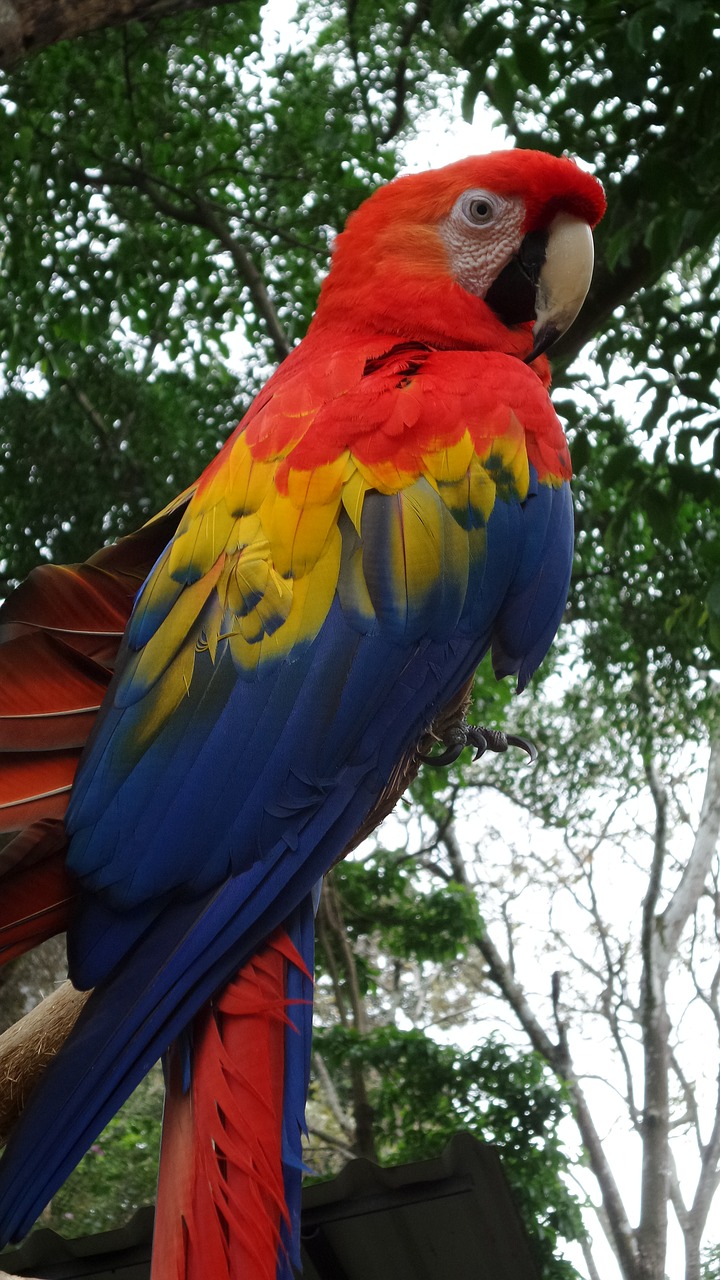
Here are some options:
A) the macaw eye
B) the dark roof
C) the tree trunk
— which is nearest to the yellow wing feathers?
the macaw eye

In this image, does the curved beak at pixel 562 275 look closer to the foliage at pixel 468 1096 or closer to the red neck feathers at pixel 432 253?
the red neck feathers at pixel 432 253

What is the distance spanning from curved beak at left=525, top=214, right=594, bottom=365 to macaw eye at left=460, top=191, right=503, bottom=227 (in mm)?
80

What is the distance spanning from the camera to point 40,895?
35.1 inches

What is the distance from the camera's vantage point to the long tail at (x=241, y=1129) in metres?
0.79

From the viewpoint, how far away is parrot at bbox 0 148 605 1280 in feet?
2.75

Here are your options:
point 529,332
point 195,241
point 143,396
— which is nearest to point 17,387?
point 143,396

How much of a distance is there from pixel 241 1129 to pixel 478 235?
972mm

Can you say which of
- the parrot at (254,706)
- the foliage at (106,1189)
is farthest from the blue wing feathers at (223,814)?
the foliage at (106,1189)

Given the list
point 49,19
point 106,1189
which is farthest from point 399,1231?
point 106,1189

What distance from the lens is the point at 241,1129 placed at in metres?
0.83

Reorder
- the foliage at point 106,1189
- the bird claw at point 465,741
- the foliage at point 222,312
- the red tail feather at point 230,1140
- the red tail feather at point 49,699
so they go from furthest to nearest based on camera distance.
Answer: the foliage at point 106,1189 < the foliage at point 222,312 < the bird claw at point 465,741 < the red tail feather at point 49,699 < the red tail feather at point 230,1140

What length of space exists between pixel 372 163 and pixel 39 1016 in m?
3.25

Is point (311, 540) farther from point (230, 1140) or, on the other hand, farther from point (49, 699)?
point (230, 1140)

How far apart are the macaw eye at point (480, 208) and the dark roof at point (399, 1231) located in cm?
166
